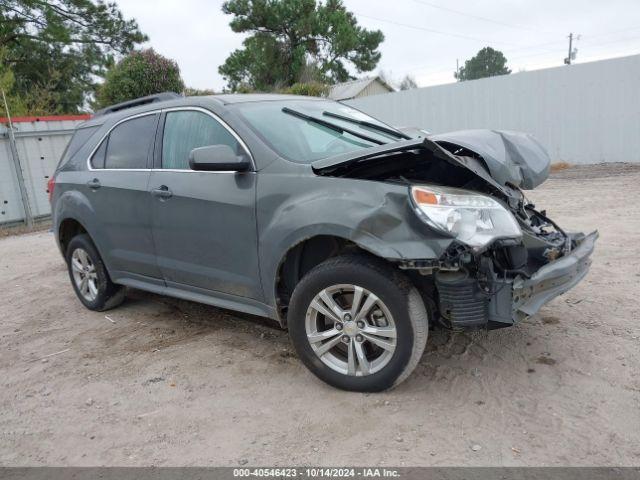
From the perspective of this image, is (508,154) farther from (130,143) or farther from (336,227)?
(130,143)

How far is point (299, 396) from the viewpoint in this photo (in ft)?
11.0

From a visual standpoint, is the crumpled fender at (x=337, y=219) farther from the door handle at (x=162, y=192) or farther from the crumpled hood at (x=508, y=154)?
the door handle at (x=162, y=192)

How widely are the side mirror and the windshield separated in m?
0.24

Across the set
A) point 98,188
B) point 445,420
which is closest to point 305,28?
point 98,188

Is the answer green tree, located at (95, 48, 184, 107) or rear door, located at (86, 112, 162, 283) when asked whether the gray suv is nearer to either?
rear door, located at (86, 112, 162, 283)

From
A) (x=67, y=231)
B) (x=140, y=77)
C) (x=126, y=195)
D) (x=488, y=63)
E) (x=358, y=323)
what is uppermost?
(x=488, y=63)

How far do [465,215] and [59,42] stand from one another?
76.4 feet

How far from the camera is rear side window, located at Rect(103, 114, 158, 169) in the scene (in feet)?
14.9

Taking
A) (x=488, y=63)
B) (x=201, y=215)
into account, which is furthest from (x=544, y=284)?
(x=488, y=63)

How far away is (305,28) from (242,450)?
31024 millimetres

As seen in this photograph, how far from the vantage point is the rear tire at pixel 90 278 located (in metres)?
5.09

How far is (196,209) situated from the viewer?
3.92 metres

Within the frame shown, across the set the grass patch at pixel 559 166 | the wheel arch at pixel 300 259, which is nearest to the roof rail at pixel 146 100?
the wheel arch at pixel 300 259

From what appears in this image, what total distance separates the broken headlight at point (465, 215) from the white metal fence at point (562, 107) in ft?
37.2
